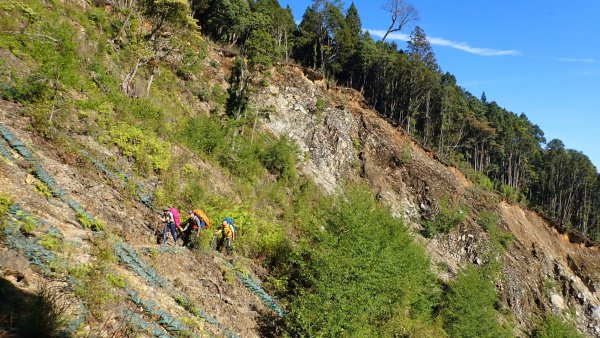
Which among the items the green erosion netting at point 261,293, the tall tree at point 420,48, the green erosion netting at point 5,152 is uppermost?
the tall tree at point 420,48

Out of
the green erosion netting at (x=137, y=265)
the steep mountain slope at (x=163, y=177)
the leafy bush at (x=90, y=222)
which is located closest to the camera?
the steep mountain slope at (x=163, y=177)

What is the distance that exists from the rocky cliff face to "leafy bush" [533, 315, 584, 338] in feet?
3.71

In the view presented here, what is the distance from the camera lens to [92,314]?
569 centimetres

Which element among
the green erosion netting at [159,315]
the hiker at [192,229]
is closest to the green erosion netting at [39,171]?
the green erosion netting at [159,315]

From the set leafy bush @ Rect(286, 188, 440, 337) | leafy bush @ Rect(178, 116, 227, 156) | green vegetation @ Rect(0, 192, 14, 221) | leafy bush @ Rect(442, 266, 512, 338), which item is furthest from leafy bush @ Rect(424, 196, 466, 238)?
green vegetation @ Rect(0, 192, 14, 221)

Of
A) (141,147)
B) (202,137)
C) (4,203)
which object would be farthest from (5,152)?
(202,137)

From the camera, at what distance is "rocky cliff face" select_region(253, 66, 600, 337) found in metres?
28.3

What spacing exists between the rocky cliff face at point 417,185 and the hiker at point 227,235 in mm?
14023

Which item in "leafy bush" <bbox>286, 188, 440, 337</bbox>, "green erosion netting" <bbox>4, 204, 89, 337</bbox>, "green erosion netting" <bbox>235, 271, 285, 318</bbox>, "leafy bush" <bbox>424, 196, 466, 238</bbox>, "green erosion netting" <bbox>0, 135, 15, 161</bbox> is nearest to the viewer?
"green erosion netting" <bbox>4, 204, 89, 337</bbox>

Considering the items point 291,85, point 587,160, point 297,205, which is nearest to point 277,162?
point 297,205

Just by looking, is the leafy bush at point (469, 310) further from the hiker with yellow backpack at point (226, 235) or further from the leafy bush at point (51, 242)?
the leafy bush at point (51, 242)

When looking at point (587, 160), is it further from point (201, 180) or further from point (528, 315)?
point (201, 180)

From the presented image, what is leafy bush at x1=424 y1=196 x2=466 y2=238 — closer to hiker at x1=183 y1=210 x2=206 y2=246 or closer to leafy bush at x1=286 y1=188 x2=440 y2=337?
leafy bush at x1=286 y1=188 x2=440 y2=337

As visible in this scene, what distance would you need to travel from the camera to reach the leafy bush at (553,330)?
94.2 ft
